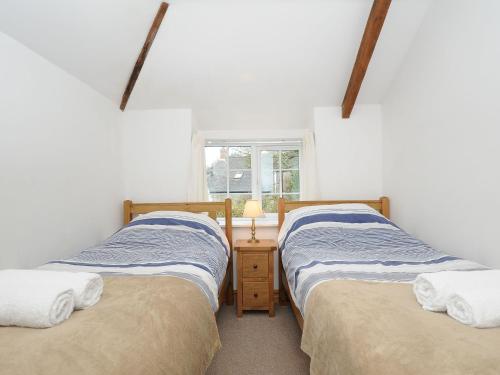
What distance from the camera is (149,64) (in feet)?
9.37

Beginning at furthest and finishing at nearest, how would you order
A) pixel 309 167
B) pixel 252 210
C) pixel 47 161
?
pixel 309 167 < pixel 252 210 < pixel 47 161

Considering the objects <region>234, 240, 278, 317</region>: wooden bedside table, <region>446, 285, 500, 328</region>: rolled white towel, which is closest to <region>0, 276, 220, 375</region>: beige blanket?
<region>446, 285, 500, 328</region>: rolled white towel

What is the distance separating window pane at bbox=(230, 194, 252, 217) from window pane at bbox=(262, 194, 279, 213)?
0.57 ft

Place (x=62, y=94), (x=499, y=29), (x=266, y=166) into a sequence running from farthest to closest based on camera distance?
(x=266, y=166) → (x=62, y=94) → (x=499, y=29)

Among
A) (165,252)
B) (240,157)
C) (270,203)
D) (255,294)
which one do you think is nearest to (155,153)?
(240,157)

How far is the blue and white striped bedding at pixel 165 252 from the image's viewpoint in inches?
67.1

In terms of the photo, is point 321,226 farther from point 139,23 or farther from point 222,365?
point 139,23

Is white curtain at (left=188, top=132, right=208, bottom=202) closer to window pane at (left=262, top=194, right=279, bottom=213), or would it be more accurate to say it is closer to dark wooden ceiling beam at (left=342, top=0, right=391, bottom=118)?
window pane at (left=262, top=194, right=279, bottom=213)

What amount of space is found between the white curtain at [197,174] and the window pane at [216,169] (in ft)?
0.83

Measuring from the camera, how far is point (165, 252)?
211 centimetres

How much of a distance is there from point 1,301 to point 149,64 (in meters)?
2.36

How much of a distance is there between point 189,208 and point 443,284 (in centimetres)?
238

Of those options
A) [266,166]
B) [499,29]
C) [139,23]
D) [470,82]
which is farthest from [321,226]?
[139,23]

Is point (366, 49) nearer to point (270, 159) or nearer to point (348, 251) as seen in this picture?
point (270, 159)
